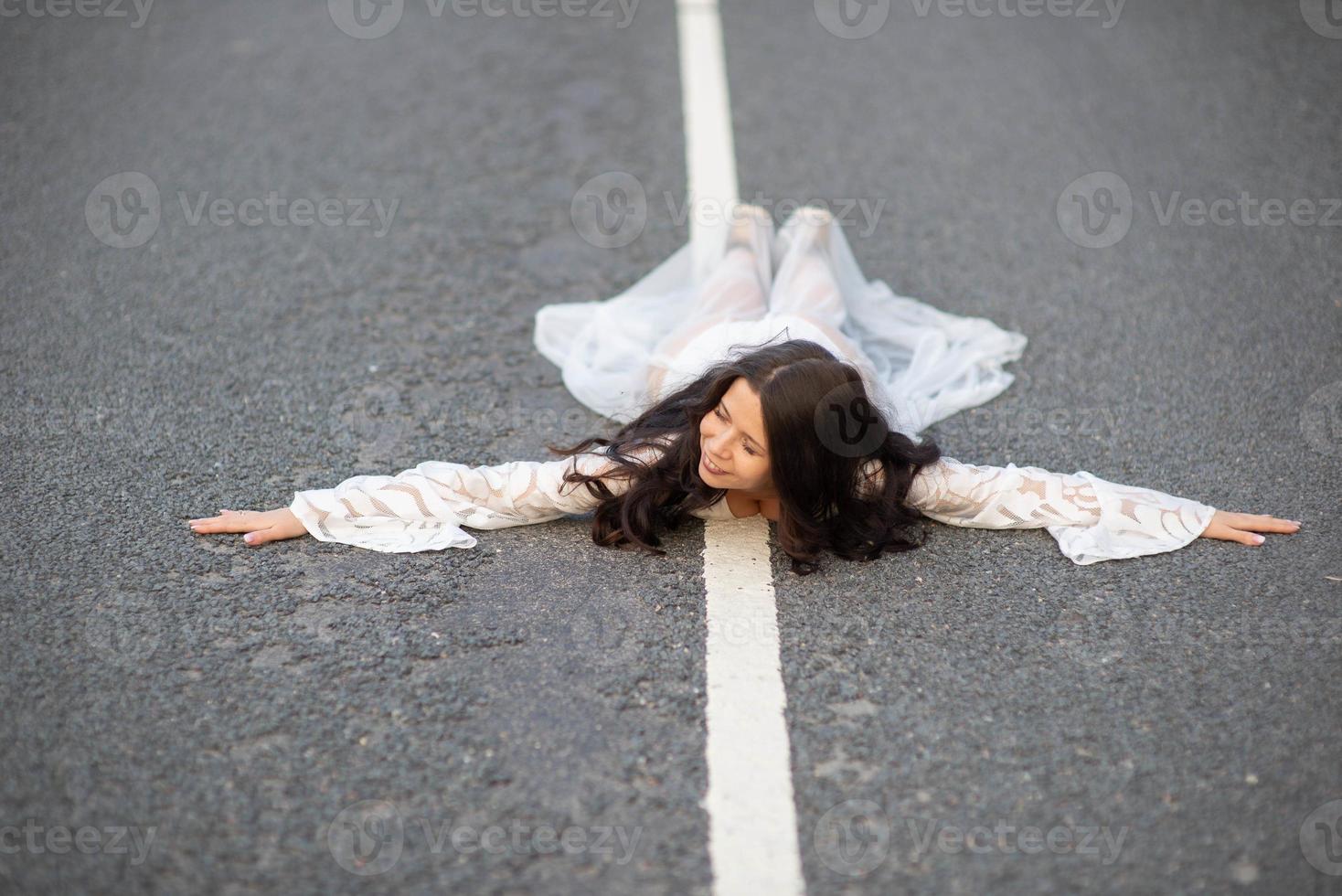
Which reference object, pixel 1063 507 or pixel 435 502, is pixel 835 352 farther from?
pixel 435 502

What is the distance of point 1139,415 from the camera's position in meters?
4.30

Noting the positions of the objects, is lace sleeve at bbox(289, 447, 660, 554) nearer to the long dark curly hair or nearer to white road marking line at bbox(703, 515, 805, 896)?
the long dark curly hair

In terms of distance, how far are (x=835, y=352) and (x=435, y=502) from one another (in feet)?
5.14

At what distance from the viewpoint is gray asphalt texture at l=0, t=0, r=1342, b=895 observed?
2748 millimetres

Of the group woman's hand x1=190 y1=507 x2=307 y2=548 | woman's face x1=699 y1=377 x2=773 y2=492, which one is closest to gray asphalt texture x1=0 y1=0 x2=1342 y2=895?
woman's hand x1=190 y1=507 x2=307 y2=548

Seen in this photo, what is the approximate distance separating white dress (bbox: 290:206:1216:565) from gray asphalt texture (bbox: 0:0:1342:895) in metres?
0.10

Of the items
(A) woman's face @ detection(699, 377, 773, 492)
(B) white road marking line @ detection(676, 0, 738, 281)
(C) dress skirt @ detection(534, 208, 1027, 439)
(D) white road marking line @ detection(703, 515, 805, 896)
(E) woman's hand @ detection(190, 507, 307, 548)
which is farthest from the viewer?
(B) white road marking line @ detection(676, 0, 738, 281)

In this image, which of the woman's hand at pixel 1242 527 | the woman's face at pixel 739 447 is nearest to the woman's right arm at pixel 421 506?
the woman's face at pixel 739 447

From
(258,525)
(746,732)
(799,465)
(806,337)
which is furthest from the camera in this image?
(806,337)

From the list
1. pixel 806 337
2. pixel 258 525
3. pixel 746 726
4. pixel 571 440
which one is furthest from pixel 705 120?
pixel 746 726

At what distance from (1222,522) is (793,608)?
1460 millimetres

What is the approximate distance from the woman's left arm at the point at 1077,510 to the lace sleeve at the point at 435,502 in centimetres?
106

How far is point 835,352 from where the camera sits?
13.8ft

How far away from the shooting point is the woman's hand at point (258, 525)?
3.57m
